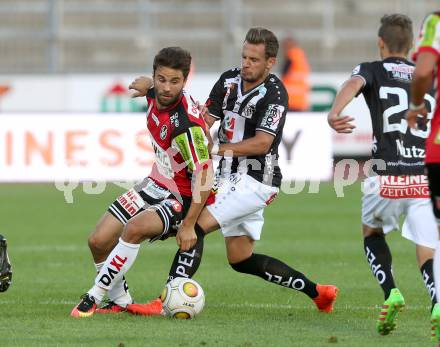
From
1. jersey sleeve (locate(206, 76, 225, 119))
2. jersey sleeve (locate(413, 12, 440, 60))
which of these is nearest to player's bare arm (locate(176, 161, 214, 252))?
jersey sleeve (locate(206, 76, 225, 119))

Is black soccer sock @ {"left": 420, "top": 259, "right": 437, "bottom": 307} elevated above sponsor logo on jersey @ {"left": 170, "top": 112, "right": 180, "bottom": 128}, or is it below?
below

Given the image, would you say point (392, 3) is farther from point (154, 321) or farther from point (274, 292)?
point (154, 321)

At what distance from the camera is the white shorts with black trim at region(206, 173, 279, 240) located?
24.9 ft

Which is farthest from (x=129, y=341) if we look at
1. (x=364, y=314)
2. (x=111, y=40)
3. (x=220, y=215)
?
(x=111, y=40)

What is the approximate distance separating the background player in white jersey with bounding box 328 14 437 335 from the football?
4.02 feet

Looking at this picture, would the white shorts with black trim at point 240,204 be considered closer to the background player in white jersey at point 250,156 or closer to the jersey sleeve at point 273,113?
the background player in white jersey at point 250,156

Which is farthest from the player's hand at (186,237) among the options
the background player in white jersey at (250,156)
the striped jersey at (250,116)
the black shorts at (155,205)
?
the striped jersey at (250,116)

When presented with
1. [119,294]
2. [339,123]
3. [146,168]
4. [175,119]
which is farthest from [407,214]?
[146,168]

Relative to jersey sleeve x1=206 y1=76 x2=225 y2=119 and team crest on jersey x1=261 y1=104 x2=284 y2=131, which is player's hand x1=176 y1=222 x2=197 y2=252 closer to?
team crest on jersey x1=261 y1=104 x2=284 y2=131

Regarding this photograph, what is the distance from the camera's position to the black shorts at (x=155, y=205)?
24.4 ft

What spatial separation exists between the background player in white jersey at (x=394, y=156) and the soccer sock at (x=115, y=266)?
5.27 ft

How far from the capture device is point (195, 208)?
7254mm

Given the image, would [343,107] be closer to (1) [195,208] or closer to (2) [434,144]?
(2) [434,144]

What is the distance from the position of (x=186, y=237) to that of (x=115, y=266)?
0.54 m
